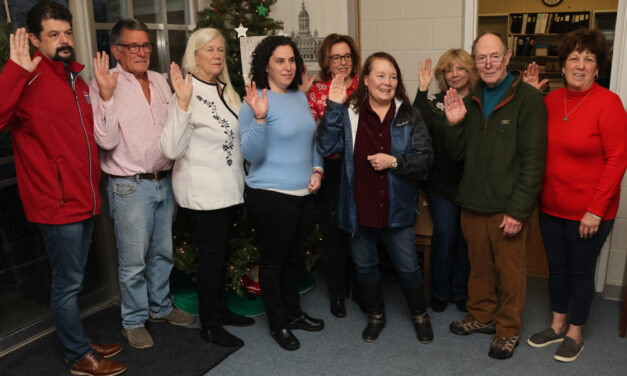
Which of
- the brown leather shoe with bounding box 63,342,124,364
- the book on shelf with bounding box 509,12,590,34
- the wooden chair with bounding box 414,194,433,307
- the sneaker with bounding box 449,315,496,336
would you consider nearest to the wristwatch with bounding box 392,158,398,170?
the wooden chair with bounding box 414,194,433,307

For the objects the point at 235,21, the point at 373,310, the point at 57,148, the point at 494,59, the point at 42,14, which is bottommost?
the point at 373,310

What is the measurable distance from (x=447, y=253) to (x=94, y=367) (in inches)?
79.6

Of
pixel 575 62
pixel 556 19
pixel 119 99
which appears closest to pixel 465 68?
pixel 575 62

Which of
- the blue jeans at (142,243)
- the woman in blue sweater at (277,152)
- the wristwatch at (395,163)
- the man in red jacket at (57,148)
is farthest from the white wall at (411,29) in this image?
the man in red jacket at (57,148)

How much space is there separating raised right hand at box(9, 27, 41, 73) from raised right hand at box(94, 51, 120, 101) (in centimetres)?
31

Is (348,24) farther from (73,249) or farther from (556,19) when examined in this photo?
(556,19)

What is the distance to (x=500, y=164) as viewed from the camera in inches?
96.0

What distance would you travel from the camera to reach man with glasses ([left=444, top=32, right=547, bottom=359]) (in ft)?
7.82

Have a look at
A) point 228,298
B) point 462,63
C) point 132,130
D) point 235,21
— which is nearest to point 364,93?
point 462,63

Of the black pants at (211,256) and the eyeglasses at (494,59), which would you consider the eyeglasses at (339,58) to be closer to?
the eyeglasses at (494,59)

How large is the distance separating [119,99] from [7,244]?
111 cm

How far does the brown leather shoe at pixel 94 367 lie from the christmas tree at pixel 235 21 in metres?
1.85

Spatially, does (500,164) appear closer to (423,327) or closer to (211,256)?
(423,327)

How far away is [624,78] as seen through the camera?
10.1 ft
